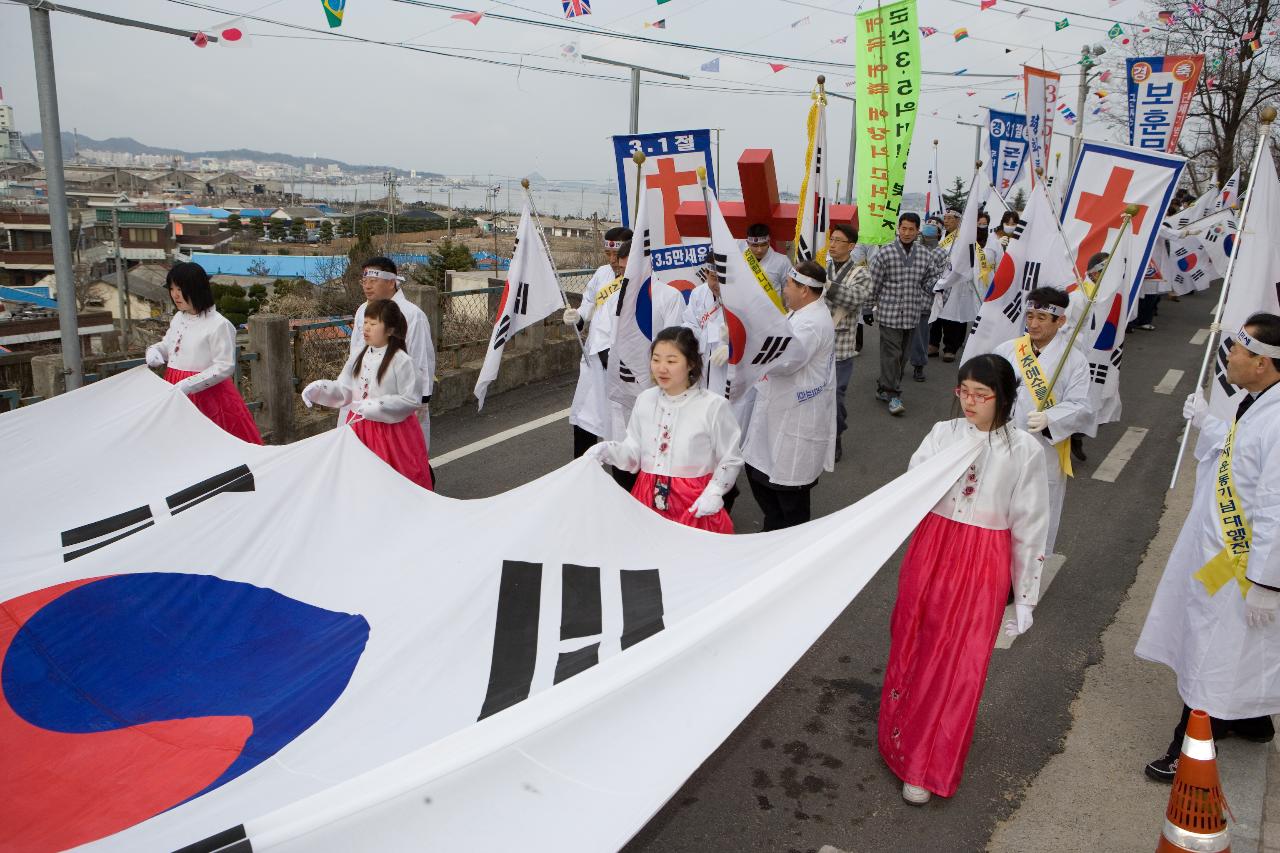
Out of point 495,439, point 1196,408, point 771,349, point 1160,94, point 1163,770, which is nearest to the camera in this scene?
point 1163,770

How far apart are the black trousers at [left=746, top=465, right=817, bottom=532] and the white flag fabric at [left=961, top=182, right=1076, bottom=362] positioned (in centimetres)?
132

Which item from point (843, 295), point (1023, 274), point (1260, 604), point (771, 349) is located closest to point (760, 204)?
point (843, 295)

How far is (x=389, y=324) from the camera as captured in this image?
5688 millimetres

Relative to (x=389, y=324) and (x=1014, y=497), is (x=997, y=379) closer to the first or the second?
(x=1014, y=497)

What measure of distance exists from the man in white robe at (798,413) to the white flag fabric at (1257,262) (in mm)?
2033

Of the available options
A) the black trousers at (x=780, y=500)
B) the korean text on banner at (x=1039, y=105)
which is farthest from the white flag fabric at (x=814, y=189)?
the korean text on banner at (x=1039, y=105)

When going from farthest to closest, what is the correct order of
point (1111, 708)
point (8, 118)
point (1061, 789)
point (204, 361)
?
1. point (8, 118)
2. point (204, 361)
3. point (1111, 708)
4. point (1061, 789)

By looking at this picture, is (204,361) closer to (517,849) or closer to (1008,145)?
(517,849)

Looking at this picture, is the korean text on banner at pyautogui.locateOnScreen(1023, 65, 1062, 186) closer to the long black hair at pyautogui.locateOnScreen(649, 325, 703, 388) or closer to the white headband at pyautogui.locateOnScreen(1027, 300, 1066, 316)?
the white headband at pyautogui.locateOnScreen(1027, 300, 1066, 316)

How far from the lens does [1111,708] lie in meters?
4.47

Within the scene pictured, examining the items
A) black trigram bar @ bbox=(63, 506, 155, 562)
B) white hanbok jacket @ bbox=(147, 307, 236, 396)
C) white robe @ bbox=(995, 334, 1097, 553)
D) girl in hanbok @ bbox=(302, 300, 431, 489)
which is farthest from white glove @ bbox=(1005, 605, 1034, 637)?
white hanbok jacket @ bbox=(147, 307, 236, 396)

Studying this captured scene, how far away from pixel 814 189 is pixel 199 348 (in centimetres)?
426

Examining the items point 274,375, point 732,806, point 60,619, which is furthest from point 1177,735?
point 274,375

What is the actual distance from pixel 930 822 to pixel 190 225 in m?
76.5
